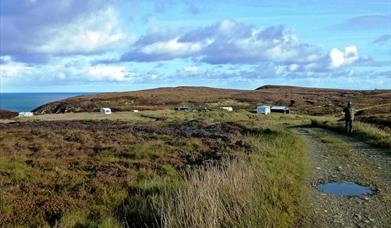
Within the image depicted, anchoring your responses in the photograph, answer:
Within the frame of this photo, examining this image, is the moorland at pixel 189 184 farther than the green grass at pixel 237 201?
Yes

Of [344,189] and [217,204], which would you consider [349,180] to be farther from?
[217,204]

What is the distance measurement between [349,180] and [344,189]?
4.38 ft

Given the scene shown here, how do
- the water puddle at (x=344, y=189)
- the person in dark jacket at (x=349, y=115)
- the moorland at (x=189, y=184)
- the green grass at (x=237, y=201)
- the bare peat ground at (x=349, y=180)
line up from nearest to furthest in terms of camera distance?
the green grass at (x=237, y=201) → the moorland at (x=189, y=184) → the bare peat ground at (x=349, y=180) → the water puddle at (x=344, y=189) → the person in dark jacket at (x=349, y=115)

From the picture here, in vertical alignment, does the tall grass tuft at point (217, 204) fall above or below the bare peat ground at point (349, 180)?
above

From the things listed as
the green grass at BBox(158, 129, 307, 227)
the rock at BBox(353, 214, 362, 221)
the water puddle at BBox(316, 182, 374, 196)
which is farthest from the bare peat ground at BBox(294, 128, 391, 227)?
the green grass at BBox(158, 129, 307, 227)

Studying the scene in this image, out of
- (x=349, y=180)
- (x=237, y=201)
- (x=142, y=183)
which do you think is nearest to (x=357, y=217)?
(x=237, y=201)

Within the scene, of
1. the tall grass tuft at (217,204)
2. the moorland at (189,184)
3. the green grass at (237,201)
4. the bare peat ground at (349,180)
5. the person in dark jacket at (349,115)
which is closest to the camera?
the tall grass tuft at (217,204)

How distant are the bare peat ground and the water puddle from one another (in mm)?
237

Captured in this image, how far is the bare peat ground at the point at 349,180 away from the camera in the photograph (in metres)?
9.41

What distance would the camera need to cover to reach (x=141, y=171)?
627 inches

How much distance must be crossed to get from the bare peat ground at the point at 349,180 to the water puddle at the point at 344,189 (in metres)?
0.24

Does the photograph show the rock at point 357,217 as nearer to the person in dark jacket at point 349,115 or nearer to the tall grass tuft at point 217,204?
the tall grass tuft at point 217,204

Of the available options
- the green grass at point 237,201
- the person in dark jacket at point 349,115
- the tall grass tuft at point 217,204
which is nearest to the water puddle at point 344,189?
the green grass at point 237,201

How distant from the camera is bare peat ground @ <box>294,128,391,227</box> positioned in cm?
941
